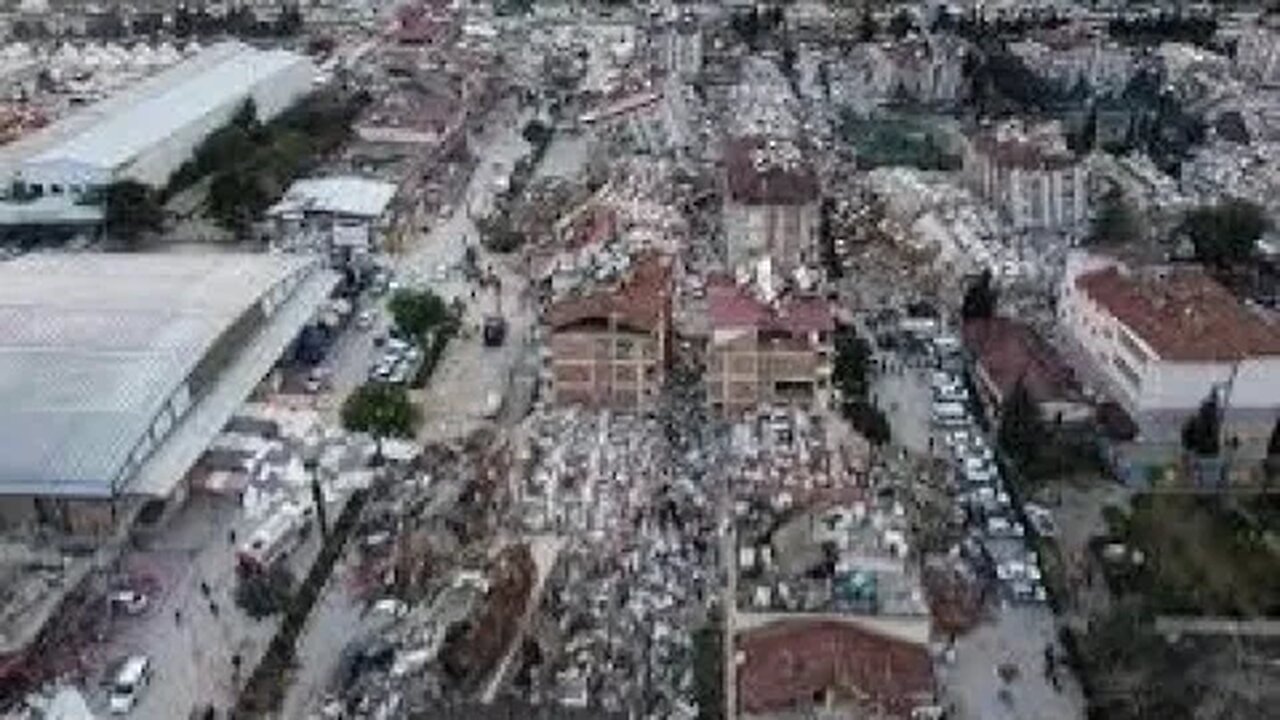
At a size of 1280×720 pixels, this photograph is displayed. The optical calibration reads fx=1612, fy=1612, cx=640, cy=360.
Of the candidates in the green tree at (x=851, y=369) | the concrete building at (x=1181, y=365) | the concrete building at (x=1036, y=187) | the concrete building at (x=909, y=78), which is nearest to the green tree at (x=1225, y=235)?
the concrete building at (x=1036, y=187)

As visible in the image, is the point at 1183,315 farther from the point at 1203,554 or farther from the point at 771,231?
the point at 771,231

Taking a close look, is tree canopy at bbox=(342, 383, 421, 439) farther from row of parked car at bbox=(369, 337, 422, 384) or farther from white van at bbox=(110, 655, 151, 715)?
white van at bbox=(110, 655, 151, 715)

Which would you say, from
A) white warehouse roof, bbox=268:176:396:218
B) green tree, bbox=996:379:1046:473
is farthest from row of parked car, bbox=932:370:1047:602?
white warehouse roof, bbox=268:176:396:218

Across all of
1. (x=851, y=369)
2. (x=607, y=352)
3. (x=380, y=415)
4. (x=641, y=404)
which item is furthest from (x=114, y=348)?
(x=851, y=369)

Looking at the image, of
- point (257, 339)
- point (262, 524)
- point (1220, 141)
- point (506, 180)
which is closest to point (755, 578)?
point (262, 524)

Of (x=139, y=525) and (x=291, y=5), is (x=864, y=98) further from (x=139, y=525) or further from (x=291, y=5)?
(x=139, y=525)
